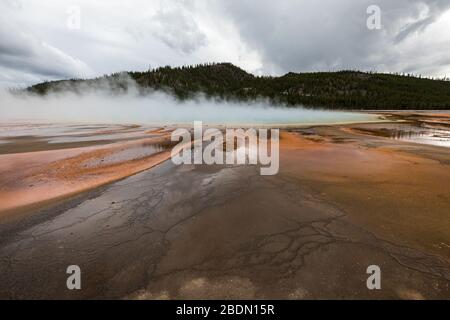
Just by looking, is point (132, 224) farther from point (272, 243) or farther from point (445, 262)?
point (445, 262)

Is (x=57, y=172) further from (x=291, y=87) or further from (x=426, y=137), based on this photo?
(x=291, y=87)

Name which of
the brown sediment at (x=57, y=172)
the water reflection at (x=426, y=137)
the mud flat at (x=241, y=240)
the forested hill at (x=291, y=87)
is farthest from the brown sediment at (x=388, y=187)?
the forested hill at (x=291, y=87)

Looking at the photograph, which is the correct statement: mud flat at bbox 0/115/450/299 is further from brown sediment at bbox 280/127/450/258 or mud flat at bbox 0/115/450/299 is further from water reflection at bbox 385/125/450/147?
water reflection at bbox 385/125/450/147

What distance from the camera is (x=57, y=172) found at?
9219 millimetres

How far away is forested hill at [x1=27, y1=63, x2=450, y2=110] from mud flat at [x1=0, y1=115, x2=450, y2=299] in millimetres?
97189

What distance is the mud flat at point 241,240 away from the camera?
3324mm

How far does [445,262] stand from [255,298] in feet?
10.2

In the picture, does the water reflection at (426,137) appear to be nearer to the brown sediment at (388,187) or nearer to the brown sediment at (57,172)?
the brown sediment at (388,187)

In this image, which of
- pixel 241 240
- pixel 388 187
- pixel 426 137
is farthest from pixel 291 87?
pixel 241 240

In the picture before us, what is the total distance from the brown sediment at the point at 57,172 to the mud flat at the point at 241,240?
913 mm

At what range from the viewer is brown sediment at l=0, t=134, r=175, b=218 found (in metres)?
6.94

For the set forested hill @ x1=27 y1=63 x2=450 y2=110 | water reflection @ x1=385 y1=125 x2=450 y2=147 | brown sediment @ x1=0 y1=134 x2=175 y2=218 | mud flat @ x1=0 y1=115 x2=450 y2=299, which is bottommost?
mud flat @ x1=0 y1=115 x2=450 y2=299

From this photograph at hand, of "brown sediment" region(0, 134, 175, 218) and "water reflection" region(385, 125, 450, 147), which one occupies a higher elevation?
"water reflection" region(385, 125, 450, 147)

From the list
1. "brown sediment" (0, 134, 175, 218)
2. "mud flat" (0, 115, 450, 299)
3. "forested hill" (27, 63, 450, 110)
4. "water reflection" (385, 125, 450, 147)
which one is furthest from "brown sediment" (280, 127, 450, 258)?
"forested hill" (27, 63, 450, 110)
